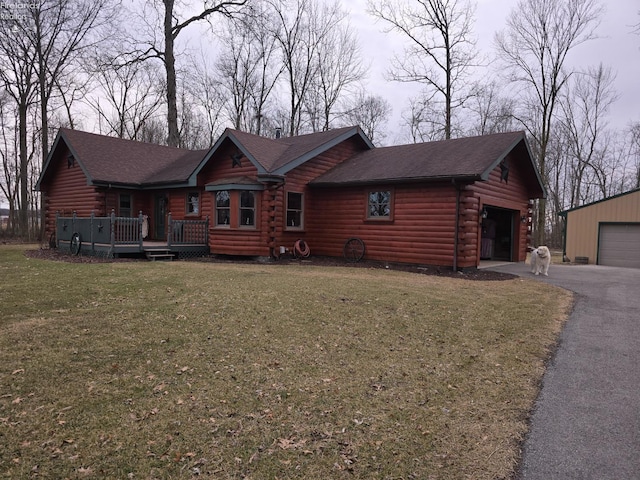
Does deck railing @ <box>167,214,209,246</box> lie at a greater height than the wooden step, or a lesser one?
greater

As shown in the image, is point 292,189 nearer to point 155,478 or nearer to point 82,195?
point 82,195

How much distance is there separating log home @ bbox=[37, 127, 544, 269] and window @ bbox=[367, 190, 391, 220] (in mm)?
35

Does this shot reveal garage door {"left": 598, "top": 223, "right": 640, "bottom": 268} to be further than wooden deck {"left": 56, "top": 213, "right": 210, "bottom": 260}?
Yes

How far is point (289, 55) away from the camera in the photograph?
32.9 meters

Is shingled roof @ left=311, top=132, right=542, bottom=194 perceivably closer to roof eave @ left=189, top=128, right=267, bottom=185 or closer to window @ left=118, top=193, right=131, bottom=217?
roof eave @ left=189, top=128, right=267, bottom=185

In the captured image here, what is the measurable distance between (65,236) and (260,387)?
15936 millimetres

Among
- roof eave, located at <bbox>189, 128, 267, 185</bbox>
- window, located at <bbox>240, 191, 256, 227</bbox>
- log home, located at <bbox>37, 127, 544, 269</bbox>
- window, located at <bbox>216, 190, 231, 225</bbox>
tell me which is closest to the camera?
log home, located at <bbox>37, 127, 544, 269</bbox>

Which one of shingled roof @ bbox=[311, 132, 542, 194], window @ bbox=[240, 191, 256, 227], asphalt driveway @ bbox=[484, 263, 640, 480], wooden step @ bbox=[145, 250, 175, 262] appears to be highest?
shingled roof @ bbox=[311, 132, 542, 194]

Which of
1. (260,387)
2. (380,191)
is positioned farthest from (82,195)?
(260,387)

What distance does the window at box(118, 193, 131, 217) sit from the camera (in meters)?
20.0

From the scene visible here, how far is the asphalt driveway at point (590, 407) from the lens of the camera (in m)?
3.12

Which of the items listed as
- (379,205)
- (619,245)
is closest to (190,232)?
(379,205)

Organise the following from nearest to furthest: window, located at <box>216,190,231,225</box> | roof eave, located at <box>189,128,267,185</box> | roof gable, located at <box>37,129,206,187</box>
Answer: roof eave, located at <box>189,128,267,185</box>
window, located at <box>216,190,231,225</box>
roof gable, located at <box>37,129,206,187</box>

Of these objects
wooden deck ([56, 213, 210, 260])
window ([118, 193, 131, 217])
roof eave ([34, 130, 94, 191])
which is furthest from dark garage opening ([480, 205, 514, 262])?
roof eave ([34, 130, 94, 191])
